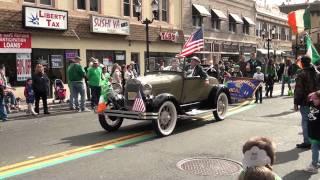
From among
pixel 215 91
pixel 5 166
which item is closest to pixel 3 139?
pixel 5 166

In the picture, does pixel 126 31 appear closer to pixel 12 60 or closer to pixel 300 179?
pixel 12 60

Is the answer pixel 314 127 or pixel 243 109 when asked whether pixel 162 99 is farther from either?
pixel 243 109

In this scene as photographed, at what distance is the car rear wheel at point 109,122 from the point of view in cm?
991

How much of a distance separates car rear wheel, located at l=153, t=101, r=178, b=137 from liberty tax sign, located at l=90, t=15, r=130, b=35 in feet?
43.6

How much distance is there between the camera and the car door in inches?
414

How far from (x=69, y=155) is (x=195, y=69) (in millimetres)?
4404

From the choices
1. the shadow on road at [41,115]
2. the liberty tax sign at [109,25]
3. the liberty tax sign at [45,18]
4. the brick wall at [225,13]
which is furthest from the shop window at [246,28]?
the shadow on road at [41,115]

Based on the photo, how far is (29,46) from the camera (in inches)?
749

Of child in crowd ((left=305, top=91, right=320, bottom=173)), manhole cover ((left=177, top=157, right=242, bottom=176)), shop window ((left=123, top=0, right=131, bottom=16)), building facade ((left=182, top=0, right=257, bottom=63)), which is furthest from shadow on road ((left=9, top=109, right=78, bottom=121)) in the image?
building facade ((left=182, top=0, right=257, bottom=63))

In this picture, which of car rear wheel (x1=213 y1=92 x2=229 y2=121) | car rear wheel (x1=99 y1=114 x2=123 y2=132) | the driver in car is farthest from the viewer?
car rear wheel (x1=213 y1=92 x2=229 y2=121)

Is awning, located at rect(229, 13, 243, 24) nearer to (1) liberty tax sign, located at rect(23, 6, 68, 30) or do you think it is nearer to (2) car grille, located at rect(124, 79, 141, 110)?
(1) liberty tax sign, located at rect(23, 6, 68, 30)

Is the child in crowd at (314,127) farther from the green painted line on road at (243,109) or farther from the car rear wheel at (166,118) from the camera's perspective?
the green painted line on road at (243,109)

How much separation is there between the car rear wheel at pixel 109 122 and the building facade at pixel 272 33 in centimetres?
3142

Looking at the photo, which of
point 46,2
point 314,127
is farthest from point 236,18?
point 314,127
